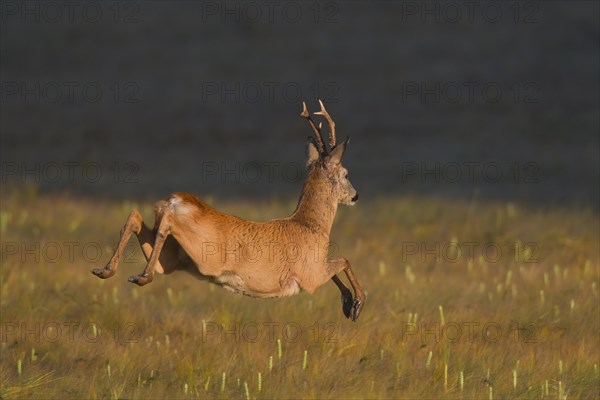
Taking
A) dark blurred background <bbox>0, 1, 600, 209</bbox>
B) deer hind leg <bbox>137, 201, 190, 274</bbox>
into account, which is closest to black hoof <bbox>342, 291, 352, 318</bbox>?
deer hind leg <bbox>137, 201, 190, 274</bbox>

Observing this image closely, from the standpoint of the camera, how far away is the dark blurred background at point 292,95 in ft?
76.2

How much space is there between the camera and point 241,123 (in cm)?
2909

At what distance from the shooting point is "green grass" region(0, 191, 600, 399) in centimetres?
947

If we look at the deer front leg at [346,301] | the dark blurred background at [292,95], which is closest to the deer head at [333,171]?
the deer front leg at [346,301]

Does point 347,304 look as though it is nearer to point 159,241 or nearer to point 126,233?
point 159,241

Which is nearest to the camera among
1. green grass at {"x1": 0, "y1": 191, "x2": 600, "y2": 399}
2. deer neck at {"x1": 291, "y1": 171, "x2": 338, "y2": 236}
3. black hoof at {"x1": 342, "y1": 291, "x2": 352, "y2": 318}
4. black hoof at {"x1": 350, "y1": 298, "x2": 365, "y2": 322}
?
black hoof at {"x1": 350, "y1": 298, "x2": 365, "y2": 322}

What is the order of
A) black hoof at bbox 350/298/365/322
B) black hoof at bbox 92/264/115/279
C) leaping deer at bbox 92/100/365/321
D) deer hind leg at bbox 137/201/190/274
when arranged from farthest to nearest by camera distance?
1. black hoof at bbox 350/298/365/322
2. deer hind leg at bbox 137/201/190/274
3. leaping deer at bbox 92/100/365/321
4. black hoof at bbox 92/264/115/279

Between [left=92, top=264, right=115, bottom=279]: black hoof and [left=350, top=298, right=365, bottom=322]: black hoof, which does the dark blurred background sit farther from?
[left=92, top=264, right=115, bottom=279]: black hoof

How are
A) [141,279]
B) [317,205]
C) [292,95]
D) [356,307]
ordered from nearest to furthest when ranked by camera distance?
[141,279] < [356,307] < [317,205] < [292,95]

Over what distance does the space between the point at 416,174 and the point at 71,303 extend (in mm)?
12061

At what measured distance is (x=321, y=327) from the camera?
A: 11.1 m

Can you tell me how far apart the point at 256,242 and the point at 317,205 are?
77 cm

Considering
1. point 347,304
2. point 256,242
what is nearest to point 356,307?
point 347,304

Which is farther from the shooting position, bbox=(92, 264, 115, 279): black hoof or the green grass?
→ the green grass
